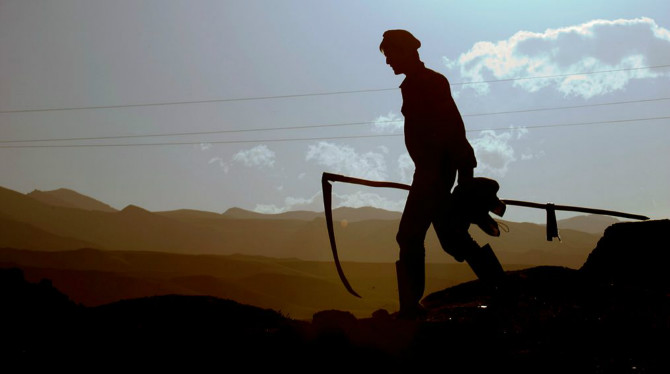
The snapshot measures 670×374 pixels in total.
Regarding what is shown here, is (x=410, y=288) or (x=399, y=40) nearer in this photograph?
(x=410, y=288)

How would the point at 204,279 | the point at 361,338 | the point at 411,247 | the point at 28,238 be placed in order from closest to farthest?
the point at 361,338 < the point at 411,247 < the point at 204,279 < the point at 28,238

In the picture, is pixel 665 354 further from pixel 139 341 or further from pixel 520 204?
pixel 139 341

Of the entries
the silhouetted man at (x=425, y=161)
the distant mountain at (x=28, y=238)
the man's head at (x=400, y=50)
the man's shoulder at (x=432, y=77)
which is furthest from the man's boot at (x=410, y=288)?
the distant mountain at (x=28, y=238)

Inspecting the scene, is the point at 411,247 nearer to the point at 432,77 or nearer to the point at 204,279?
the point at 432,77

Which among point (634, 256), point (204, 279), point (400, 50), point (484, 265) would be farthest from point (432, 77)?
point (204, 279)

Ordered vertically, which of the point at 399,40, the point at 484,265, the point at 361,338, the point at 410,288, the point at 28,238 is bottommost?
the point at 361,338

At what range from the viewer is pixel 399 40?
21.0 ft

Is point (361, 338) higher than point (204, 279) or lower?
higher

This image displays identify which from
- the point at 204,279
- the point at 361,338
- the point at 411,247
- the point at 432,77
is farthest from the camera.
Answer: the point at 204,279

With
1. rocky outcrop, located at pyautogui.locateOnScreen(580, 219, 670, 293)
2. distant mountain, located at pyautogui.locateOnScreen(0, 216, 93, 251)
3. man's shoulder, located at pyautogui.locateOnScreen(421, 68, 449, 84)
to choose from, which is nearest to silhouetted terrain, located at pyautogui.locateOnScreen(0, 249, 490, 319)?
distant mountain, located at pyautogui.locateOnScreen(0, 216, 93, 251)

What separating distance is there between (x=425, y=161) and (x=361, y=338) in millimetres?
2198

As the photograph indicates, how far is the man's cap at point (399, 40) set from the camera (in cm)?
641

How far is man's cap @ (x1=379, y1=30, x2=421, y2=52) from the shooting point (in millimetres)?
6410

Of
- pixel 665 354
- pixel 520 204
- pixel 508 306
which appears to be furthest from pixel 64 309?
pixel 665 354
